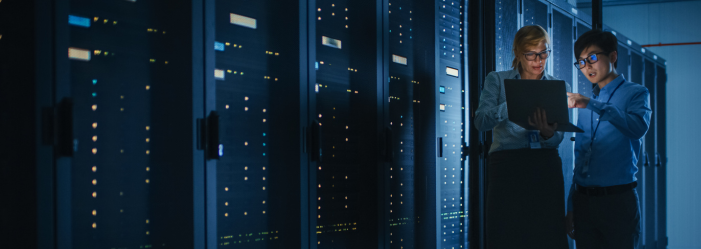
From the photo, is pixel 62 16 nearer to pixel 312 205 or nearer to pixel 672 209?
pixel 312 205

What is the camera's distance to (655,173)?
493 centimetres

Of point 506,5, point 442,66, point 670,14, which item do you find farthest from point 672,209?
point 442,66

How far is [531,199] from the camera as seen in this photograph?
169 cm

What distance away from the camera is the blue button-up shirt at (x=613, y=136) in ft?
5.41

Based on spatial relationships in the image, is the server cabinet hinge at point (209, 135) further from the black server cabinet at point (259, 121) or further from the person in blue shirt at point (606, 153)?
the person in blue shirt at point (606, 153)

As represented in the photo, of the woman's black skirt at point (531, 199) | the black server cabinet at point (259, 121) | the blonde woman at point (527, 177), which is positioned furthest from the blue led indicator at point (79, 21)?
the woman's black skirt at point (531, 199)

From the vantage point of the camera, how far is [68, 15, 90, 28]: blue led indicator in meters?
1.29

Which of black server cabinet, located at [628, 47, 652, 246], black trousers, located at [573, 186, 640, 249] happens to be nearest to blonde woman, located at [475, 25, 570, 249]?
black trousers, located at [573, 186, 640, 249]

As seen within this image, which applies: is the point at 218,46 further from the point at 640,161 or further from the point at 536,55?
the point at 640,161

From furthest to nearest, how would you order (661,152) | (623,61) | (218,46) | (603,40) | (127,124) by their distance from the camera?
1. (661,152)
2. (623,61)
3. (603,40)
4. (218,46)
5. (127,124)

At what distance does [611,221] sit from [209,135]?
1520 mm

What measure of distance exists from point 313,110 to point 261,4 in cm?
49

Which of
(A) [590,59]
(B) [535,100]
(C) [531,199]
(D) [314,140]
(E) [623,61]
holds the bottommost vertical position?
(C) [531,199]

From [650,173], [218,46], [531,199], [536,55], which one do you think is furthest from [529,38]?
[650,173]
